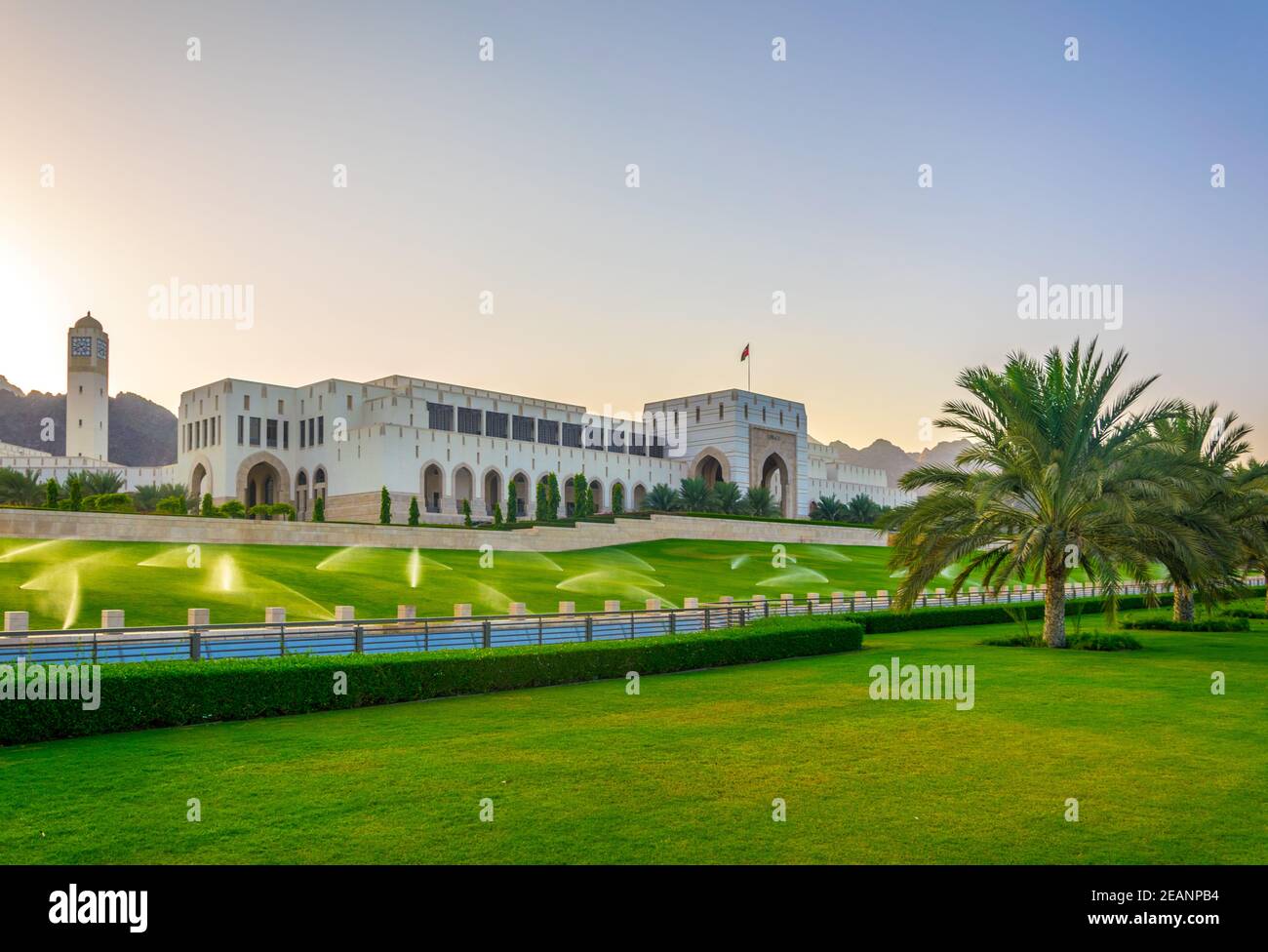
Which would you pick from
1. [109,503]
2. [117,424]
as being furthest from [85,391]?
[117,424]

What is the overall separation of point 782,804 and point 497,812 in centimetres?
199

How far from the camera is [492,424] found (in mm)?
69000

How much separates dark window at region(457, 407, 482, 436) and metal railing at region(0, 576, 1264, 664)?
4583cm

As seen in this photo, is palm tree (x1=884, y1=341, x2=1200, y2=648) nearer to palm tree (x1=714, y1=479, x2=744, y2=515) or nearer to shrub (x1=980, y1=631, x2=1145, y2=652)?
shrub (x1=980, y1=631, x2=1145, y2=652)

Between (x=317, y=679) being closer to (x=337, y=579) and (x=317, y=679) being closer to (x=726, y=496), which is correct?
(x=337, y=579)

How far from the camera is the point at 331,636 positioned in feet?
51.0

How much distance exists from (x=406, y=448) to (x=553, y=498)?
1031 centimetres

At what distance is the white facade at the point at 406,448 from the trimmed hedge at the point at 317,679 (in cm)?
4250

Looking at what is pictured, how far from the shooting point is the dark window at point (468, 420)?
66750 millimetres

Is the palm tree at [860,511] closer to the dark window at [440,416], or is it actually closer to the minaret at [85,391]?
the dark window at [440,416]

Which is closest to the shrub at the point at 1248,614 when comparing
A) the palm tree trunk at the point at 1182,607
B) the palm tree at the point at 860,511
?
the palm tree trunk at the point at 1182,607
